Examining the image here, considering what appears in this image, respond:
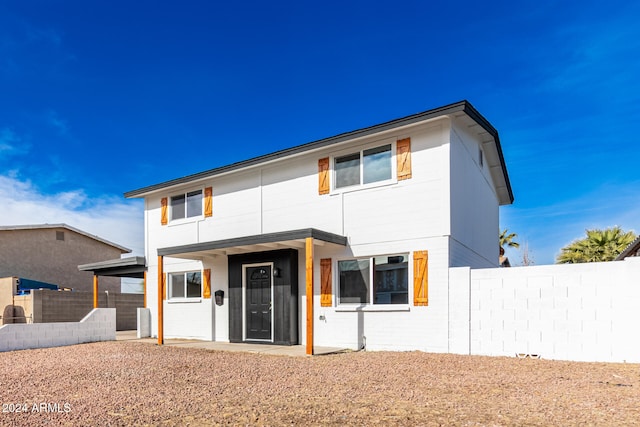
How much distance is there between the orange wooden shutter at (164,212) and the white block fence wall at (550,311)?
963 centimetres

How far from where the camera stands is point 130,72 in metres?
16.8

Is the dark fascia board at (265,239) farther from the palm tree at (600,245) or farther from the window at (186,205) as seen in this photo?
the palm tree at (600,245)

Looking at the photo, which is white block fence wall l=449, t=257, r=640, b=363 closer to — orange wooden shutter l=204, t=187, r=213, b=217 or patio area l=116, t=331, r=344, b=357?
patio area l=116, t=331, r=344, b=357

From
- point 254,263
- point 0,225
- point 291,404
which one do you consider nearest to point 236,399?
point 291,404

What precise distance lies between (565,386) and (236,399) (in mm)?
4396

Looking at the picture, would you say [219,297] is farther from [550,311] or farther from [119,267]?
[550,311]

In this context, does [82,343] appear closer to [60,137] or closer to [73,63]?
[73,63]

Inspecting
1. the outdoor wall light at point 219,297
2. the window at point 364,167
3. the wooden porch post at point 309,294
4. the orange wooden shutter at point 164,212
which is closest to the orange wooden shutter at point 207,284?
the outdoor wall light at point 219,297

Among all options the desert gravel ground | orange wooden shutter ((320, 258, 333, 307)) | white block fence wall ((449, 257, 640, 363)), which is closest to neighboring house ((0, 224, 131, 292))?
the desert gravel ground

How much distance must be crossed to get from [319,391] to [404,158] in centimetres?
604

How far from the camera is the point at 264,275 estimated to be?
1220 cm

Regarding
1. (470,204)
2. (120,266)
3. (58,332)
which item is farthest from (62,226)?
(470,204)

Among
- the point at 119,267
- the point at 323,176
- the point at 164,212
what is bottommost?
the point at 119,267

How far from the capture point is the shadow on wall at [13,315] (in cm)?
1652
